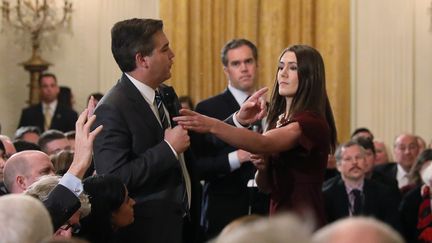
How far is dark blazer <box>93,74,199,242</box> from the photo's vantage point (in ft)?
15.3

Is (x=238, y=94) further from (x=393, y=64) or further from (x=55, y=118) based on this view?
(x=393, y=64)

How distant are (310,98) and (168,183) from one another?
0.71 metres

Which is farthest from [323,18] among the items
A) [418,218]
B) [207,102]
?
[207,102]

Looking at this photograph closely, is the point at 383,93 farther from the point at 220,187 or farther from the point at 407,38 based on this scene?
the point at 220,187

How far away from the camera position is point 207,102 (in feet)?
21.7

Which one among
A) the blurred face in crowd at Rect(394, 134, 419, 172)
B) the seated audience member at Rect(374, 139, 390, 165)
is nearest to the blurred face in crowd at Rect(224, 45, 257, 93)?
the blurred face in crowd at Rect(394, 134, 419, 172)

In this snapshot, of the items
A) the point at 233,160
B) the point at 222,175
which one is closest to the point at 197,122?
the point at 233,160

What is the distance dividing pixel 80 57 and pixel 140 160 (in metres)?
7.77

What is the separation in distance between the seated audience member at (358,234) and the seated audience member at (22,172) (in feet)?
8.59

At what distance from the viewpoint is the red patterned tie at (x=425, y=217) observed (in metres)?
7.47

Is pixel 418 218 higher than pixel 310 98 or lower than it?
lower

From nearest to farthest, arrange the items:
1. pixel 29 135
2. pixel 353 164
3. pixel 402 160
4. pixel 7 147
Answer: pixel 7 147, pixel 353 164, pixel 29 135, pixel 402 160

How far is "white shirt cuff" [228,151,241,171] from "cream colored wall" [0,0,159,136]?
5.97 m

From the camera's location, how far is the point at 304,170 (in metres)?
4.70
